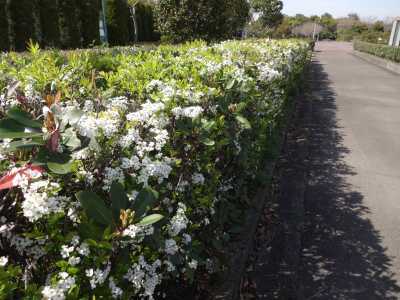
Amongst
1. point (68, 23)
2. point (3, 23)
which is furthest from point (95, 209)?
point (68, 23)

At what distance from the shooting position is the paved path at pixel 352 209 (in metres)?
3.56

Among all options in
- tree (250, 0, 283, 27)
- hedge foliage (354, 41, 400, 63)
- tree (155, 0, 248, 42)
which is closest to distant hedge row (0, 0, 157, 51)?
tree (155, 0, 248, 42)

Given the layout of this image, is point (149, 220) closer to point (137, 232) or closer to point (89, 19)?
point (137, 232)

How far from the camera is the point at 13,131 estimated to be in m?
1.44

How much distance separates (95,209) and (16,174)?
1.07 ft

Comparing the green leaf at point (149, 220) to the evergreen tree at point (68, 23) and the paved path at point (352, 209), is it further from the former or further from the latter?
the evergreen tree at point (68, 23)

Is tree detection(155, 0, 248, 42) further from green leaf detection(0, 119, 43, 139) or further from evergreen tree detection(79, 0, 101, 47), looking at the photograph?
green leaf detection(0, 119, 43, 139)

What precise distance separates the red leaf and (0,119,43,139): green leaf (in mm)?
128

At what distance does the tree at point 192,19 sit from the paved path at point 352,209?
17.6ft

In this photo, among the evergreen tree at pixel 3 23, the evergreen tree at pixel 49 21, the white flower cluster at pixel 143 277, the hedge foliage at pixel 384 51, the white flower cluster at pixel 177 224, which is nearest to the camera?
the white flower cluster at pixel 143 277

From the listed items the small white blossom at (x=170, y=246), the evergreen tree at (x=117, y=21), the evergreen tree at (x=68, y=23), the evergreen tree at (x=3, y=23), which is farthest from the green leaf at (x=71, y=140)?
the evergreen tree at (x=117, y=21)

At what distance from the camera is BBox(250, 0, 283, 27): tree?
40906mm

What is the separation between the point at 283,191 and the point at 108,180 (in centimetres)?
415

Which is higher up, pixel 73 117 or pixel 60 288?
pixel 73 117
